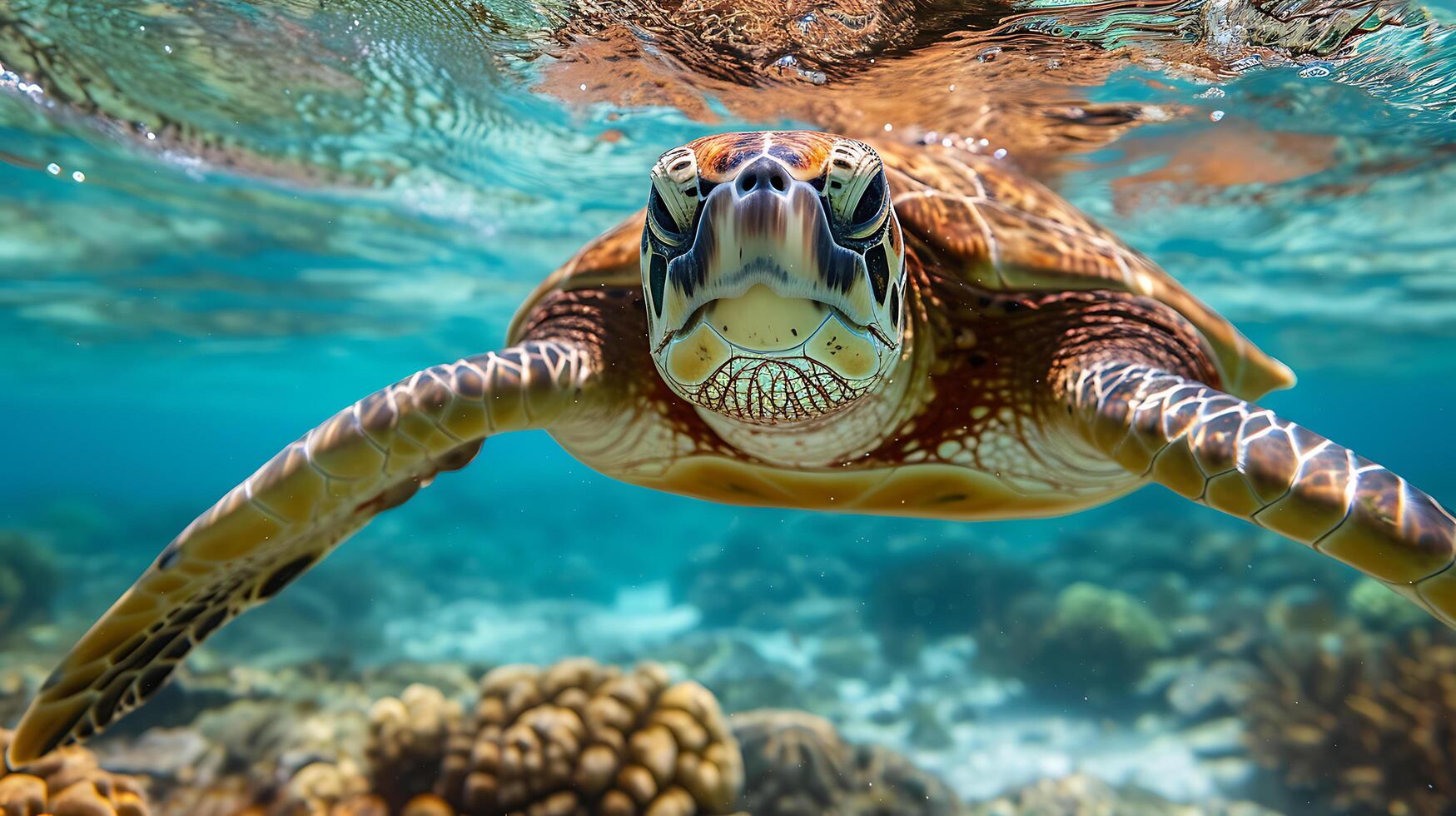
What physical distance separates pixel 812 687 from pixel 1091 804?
2811 mm

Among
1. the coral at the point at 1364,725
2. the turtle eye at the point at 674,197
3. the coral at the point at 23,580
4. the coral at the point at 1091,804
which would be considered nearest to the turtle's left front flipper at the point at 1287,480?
the turtle eye at the point at 674,197

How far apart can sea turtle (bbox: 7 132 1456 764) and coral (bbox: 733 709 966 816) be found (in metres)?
2.20

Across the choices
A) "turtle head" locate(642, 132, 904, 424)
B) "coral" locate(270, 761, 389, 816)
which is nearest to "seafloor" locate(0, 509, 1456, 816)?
"coral" locate(270, 761, 389, 816)

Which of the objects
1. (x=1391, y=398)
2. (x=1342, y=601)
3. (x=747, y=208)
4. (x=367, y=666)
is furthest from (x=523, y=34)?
(x=1391, y=398)

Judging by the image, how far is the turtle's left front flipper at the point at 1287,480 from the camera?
168 centimetres

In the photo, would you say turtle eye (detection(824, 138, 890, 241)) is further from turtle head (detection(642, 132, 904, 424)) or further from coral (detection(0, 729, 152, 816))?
coral (detection(0, 729, 152, 816))

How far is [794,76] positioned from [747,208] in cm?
439

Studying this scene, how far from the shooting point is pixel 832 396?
78.9 inches

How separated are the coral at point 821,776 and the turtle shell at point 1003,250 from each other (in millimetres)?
3182

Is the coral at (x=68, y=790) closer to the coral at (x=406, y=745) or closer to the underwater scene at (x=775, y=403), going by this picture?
the underwater scene at (x=775, y=403)

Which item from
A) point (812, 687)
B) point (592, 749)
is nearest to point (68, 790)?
point (592, 749)

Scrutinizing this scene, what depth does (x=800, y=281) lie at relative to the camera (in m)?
1.64

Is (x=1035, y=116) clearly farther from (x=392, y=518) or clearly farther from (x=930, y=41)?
(x=392, y=518)

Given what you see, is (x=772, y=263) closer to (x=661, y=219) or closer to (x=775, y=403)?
(x=661, y=219)
